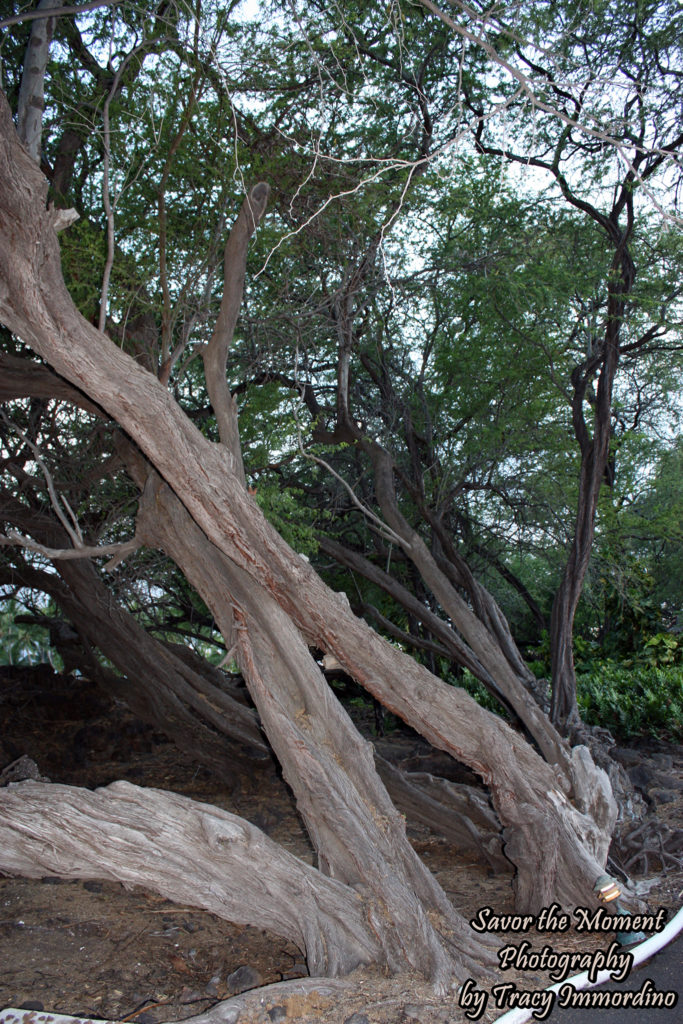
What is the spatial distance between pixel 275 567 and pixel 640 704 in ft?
25.6

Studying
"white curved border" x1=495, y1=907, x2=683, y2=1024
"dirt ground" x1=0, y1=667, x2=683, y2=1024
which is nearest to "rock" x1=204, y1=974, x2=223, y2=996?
"dirt ground" x1=0, y1=667, x2=683, y2=1024

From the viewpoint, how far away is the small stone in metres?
3.73

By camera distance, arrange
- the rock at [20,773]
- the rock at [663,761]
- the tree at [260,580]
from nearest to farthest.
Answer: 1. the tree at [260,580]
2. the rock at [20,773]
3. the rock at [663,761]

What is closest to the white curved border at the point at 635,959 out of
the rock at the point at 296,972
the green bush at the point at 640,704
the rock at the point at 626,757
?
the rock at the point at 296,972

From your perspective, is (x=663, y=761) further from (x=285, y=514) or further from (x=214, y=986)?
(x=214, y=986)

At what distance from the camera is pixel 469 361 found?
817 cm

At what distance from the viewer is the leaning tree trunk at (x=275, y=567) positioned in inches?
141

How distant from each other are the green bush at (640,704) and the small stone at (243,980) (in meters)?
7.57

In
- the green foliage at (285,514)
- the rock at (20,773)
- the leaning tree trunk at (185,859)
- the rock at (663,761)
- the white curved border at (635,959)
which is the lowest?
the rock at (663,761)

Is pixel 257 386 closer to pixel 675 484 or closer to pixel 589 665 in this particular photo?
pixel 675 484

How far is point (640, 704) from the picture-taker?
1032cm

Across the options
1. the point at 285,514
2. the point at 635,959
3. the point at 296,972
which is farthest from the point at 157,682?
the point at 635,959

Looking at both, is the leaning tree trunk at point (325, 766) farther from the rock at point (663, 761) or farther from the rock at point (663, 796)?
the rock at point (663, 761)

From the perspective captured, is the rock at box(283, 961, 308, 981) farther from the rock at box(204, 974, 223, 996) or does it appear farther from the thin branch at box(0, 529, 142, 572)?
the thin branch at box(0, 529, 142, 572)
